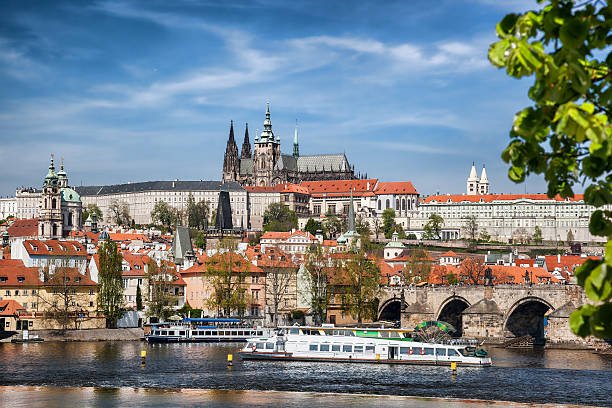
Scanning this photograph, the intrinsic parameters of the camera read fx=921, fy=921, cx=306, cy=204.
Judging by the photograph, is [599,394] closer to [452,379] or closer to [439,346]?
[452,379]

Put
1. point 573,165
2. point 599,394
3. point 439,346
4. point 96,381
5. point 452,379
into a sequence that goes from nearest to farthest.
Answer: point 573,165 < point 599,394 < point 96,381 < point 452,379 < point 439,346

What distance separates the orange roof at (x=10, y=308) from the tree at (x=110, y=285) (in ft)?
19.9

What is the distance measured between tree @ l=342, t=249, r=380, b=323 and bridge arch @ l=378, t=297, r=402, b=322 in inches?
154

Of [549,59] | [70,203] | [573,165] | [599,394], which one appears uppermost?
[70,203]

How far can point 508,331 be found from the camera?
71.7 metres

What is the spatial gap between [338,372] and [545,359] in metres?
15.1

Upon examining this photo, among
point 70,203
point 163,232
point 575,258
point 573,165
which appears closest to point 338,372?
point 573,165

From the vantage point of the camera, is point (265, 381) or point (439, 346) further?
point (439, 346)

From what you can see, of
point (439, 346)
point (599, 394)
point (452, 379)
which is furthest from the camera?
point (439, 346)

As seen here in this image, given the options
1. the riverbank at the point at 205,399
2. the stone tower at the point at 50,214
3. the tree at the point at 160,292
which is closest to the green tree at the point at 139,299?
the tree at the point at 160,292

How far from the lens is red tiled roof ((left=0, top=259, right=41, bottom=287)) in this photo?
238 feet

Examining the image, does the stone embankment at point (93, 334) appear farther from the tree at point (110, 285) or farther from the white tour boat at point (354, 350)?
the white tour boat at point (354, 350)

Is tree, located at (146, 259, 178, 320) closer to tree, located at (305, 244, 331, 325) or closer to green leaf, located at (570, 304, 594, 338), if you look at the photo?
tree, located at (305, 244, 331, 325)

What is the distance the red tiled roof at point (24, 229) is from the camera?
129625 millimetres
